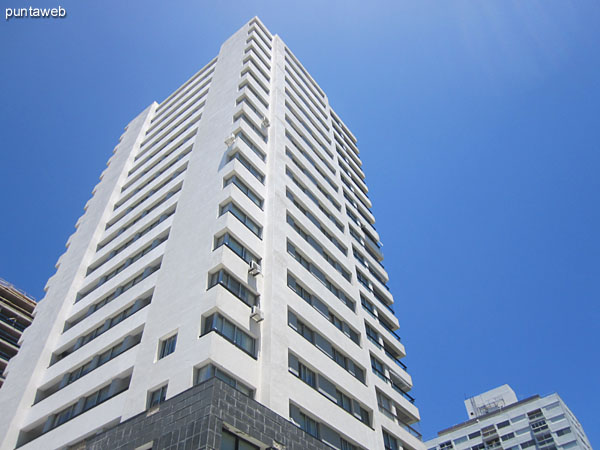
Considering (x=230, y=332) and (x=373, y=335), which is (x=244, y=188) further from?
(x=373, y=335)

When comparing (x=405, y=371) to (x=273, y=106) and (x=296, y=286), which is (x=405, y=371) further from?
(x=273, y=106)

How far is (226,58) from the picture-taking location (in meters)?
45.4

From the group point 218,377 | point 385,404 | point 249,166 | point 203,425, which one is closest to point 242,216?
point 249,166

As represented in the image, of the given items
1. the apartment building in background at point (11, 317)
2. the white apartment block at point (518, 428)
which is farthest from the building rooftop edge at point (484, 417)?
the apartment building in background at point (11, 317)

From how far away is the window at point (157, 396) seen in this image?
19.2 meters

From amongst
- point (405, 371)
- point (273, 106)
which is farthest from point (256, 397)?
point (273, 106)

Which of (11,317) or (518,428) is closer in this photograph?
(11,317)

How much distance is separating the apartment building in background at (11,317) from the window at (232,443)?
135 feet

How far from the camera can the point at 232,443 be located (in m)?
16.7

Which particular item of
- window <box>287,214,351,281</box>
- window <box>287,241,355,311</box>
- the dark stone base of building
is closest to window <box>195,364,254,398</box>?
the dark stone base of building

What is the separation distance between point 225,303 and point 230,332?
121 centimetres

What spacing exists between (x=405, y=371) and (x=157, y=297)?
19.2m

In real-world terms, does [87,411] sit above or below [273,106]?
below

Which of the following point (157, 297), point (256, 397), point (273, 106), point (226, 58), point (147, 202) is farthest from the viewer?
point (226, 58)
